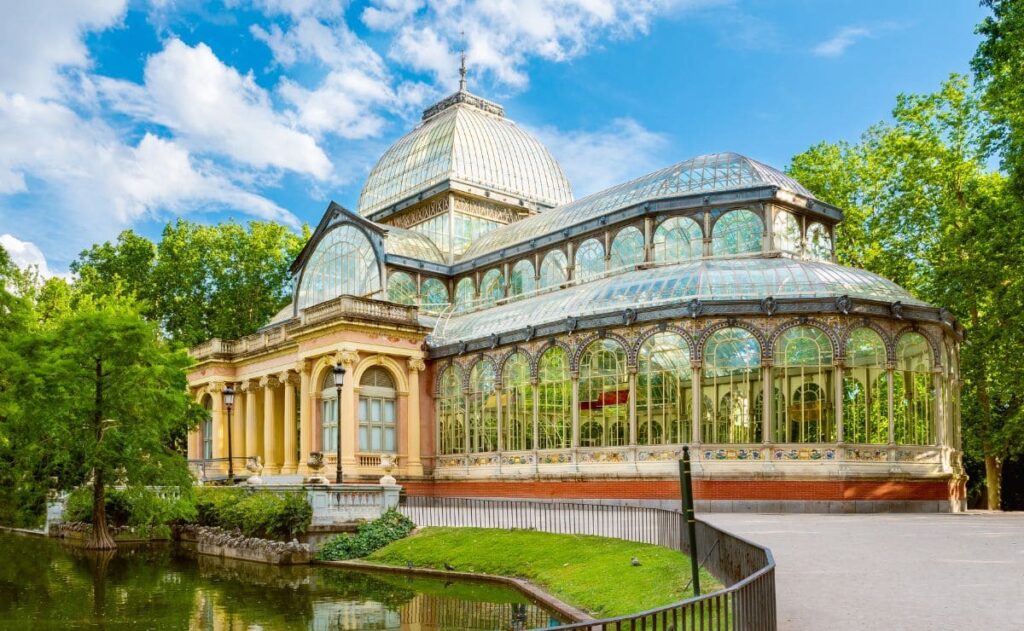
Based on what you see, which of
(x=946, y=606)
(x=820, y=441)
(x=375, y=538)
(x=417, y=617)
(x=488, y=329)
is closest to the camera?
(x=946, y=606)

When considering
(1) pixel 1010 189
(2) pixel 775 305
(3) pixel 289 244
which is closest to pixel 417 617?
(2) pixel 775 305

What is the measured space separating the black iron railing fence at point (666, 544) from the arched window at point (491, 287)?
12.4 metres

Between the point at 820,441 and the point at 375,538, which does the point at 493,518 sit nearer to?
the point at 375,538

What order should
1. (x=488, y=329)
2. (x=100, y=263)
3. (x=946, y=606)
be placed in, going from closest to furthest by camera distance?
1. (x=946, y=606)
2. (x=488, y=329)
3. (x=100, y=263)

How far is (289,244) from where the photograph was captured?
209 ft

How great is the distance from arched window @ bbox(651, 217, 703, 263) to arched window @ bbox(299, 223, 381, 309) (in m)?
13.3

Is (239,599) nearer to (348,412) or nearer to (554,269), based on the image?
(348,412)

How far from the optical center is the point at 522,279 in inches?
1678

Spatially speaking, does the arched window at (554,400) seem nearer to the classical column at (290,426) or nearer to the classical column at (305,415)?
the classical column at (305,415)

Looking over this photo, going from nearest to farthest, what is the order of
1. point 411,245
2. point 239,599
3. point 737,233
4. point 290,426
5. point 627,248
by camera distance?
point 239,599 < point 737,233 < point 627,248 < point 290,426 < point 411,245

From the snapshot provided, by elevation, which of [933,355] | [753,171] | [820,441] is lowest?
[820,441]

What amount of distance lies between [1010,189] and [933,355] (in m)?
6.49

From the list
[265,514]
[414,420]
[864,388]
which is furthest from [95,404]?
[864,388]

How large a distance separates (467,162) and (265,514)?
27753 mm
